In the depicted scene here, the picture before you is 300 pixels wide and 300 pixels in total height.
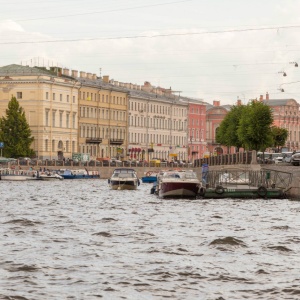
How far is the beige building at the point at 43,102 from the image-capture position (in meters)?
127

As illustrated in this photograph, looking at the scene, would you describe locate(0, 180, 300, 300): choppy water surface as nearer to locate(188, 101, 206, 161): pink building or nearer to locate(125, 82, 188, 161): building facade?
locate(125, 82, 188, 161): building facade

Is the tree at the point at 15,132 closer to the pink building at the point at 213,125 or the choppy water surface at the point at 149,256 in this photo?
the pink building at the point at 213,125

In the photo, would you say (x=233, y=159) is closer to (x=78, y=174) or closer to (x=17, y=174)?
(x=17, y=174)

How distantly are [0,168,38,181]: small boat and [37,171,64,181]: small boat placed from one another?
1.65 feet

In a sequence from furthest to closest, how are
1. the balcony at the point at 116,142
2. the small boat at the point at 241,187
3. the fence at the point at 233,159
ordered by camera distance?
the balcony at the point at 116,142 < the fence at the point at 233,159 < the small boat at the point at 241,187

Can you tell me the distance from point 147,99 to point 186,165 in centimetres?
2024

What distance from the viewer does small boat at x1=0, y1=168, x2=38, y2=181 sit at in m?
102

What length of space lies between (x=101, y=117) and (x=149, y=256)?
11828 centimetres

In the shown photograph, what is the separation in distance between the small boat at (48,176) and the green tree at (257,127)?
1621 cm

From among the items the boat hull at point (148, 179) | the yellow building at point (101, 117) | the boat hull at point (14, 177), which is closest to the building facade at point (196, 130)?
the yellow building at point (101, 117)

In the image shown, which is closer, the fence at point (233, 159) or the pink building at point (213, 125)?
the fence at point (233, 159)

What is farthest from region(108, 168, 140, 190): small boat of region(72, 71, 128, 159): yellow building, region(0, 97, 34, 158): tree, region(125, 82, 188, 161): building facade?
region(125, 82, 188, 161): building facade

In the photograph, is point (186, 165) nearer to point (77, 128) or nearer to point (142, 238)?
point (77, 128)

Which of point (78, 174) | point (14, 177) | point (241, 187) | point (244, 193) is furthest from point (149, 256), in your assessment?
point (78, 174)
